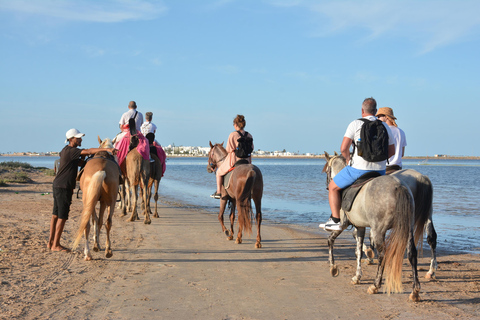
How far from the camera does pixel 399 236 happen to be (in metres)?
5.41

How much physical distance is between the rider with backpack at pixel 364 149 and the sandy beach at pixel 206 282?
130cm

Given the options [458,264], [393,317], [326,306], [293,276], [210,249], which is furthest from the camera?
[210,249]

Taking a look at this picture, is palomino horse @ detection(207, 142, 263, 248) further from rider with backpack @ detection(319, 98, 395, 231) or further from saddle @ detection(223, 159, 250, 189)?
rider with backpack @ detection(319, 98, 395, 231)

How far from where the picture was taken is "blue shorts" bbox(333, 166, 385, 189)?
613 cm

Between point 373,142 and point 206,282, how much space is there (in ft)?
10.1

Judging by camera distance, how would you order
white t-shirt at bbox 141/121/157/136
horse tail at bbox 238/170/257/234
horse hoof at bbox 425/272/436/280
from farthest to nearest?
white t-shirt at bbox 141/121/157/136 → horse tail at bbox 238/170/257/234 → horse hoof at bbox 425/272/436/280

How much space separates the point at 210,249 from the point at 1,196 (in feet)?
41.0

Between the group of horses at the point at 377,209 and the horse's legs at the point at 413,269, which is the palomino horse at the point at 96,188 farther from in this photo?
the horse's legs at the point at 413,269

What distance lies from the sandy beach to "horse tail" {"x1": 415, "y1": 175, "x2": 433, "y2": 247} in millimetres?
838

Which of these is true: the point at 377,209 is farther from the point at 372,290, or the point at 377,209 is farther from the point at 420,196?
the point at 420,196

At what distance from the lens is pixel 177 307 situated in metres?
5.18

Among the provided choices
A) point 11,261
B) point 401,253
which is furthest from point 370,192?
point 11,261

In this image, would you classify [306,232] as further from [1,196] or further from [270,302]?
[1,196]

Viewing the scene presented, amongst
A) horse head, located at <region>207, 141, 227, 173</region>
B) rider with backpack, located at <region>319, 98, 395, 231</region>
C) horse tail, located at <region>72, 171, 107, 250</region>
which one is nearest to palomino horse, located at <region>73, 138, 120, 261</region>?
horse tail, located at <region>72, 171, 107, 250</region>
